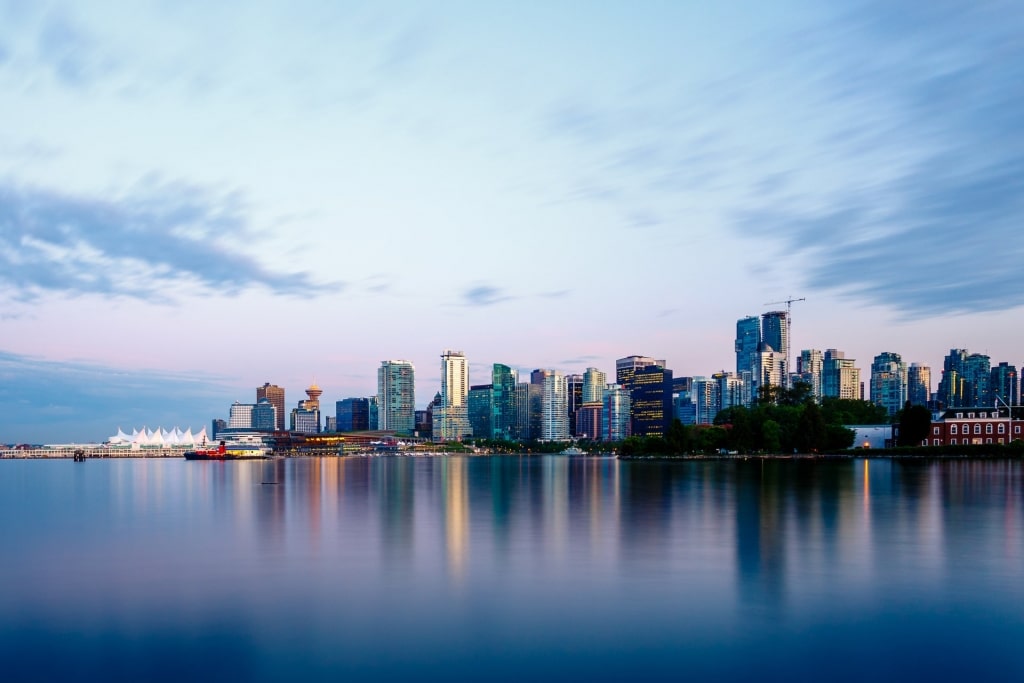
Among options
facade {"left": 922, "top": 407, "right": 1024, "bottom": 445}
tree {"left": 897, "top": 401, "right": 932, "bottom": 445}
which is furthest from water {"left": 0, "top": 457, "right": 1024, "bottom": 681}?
tree {"left": 897, "top": 401, "right": 932, "bottom": 445}

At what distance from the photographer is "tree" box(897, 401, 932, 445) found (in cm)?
15075

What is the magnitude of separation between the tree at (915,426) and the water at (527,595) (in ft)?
343

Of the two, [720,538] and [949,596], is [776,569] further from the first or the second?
[720,538]

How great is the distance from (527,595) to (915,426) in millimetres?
143878

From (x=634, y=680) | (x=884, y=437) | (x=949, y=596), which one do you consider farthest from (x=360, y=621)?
(x=884, y=437)

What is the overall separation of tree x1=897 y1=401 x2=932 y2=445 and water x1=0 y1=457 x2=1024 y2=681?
343 ft

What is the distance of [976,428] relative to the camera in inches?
5709

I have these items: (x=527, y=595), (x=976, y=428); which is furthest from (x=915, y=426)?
(x=527, y=595)

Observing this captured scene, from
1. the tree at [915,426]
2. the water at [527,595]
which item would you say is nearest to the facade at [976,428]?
the tree at [915,426]

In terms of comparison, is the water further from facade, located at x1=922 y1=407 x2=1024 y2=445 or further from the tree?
the tree

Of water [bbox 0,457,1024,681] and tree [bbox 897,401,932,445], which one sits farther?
tree [bbox 897,401,932,445]

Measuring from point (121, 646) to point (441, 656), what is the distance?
869cm

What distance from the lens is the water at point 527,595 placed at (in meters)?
20.5

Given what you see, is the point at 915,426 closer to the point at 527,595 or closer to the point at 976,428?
the point at 976,428
